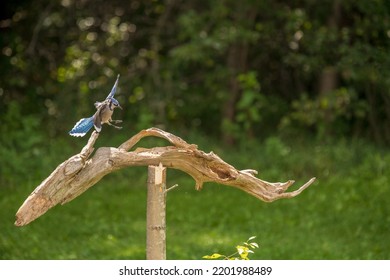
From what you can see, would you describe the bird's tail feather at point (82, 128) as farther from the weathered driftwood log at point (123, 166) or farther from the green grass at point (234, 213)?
the green grass at point (234, 213)

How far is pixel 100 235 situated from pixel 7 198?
1.35m

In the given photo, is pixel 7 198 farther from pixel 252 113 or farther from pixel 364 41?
pixel 364 41

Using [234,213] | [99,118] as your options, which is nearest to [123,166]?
[99,118]

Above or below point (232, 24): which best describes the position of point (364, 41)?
below

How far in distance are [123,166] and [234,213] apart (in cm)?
401

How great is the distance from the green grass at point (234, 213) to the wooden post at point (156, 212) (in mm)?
2235

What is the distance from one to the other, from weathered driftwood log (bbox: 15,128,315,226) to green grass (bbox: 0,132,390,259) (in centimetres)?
229

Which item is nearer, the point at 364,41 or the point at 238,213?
the point at 238,213

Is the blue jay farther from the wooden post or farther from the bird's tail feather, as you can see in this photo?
the wooden post

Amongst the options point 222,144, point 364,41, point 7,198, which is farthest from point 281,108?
point 7,198

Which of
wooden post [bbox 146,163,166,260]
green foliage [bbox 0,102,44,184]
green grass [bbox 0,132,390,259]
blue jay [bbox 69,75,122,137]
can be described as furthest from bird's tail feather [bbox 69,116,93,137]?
green foliage [bbox 0,102,44,184]

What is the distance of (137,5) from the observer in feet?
34.6

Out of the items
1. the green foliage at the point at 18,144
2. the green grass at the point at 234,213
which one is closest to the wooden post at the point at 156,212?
the green grass at the point at 234,213

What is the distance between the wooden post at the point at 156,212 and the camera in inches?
133
